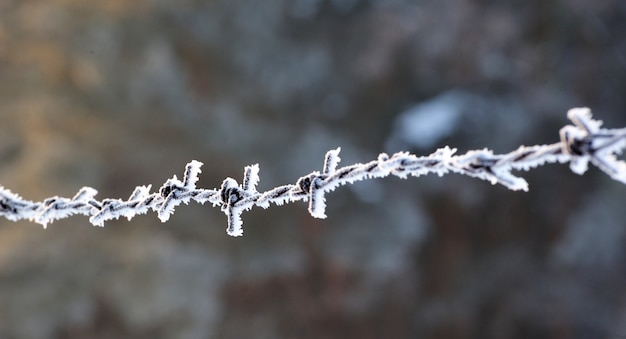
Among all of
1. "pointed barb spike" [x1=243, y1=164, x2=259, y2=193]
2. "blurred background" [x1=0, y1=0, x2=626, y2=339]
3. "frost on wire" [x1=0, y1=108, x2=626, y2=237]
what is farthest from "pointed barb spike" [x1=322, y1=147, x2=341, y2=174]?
"blurred background" [x1=0, y1=0, x2=626, y2=339]

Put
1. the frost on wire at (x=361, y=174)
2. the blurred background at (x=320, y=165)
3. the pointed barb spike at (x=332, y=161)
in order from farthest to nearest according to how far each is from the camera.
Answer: the blurred background at (x=320, y=165), the pointed barb spike at (x=332, y=161), the frost on wire at (x=361, y=174)

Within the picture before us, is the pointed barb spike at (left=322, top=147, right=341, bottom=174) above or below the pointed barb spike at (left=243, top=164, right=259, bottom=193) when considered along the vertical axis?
below

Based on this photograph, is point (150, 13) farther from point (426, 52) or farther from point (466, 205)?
point (466, 205)

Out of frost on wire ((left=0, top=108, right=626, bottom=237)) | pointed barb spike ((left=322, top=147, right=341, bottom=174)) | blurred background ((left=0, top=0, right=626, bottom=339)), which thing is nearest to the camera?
frost on wire ((left=0, top=108, right=626, bottom=237))

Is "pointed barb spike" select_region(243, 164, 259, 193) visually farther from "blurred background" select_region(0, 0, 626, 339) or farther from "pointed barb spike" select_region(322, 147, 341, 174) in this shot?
→ "blurred background" select_region(0, 0, 626, 339)

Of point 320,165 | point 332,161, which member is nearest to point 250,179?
point 332,161

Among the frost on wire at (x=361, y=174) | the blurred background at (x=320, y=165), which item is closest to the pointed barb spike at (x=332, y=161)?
the frost on wire at (x=361, y=174)

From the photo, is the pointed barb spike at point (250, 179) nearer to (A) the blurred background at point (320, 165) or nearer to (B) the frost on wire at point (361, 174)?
(B) the frost on wire at point (361, 174)
